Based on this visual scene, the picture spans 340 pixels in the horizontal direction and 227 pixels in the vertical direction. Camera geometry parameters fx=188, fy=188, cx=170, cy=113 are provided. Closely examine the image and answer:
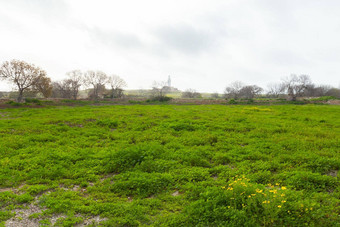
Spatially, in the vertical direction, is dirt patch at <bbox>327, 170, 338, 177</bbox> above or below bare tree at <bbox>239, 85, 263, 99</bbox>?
below

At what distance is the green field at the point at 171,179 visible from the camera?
4.66 m

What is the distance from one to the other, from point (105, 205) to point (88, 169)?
110 inches

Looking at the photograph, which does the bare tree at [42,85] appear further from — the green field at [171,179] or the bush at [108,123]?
the green field at [171,179]

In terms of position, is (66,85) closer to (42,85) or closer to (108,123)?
(42,85)

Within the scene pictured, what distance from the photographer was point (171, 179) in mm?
6605

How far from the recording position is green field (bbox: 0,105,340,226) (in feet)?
15.3

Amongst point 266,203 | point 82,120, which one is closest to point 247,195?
point 266,203

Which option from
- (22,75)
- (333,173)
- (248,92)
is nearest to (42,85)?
(22,75)

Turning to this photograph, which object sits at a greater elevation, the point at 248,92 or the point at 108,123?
the point at 248,92

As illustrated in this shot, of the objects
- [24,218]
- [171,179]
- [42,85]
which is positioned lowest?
[24,218]

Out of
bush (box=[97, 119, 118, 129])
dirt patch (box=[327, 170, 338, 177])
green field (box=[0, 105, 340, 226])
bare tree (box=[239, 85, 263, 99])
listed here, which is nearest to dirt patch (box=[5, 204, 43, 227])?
green field (box=[0, 105, 340, 226])

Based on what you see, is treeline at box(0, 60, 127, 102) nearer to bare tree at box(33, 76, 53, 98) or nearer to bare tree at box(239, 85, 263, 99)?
bare tree at box(33, 76, 53, 98)

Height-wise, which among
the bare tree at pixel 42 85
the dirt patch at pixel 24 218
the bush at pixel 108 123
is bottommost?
the dirt patch at pixel 24 218

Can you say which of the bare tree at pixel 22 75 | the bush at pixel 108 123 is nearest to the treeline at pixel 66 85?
the bare tree at pixel 22 75
